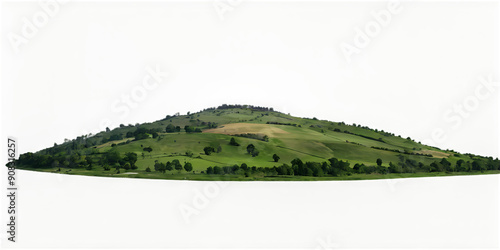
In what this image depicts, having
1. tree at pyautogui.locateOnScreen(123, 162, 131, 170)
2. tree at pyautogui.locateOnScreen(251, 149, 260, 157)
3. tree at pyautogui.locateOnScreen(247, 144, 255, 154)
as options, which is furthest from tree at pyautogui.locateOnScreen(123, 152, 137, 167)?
tree at pyautogui.locateOnScreen(251, 149, 260, 157)

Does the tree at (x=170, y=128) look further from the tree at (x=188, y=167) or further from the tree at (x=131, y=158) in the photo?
the tree at (x=188, y=167)

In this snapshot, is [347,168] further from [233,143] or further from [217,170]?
[233,143]

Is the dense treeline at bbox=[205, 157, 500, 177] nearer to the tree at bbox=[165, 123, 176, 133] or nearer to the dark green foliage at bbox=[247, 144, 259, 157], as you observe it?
the dark green foliage at bbox=[247, 144, 259, 157]

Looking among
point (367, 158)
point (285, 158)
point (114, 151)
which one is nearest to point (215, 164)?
point (285, 158)

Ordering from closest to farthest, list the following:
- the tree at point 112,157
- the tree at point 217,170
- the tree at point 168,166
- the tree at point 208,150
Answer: the tree at point 217,170 < the tree at point 168,166 < the tree at point 112,157 < the tree at point 208,150

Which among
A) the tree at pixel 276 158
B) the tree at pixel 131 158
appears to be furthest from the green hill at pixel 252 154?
the tree at pixel 131 158

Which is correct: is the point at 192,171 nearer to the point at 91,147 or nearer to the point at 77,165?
the point at 77,165

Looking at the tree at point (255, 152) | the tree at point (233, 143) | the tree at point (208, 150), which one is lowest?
the tree at point (255, 152)

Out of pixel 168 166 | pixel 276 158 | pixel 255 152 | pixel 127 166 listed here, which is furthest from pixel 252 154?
pixel 127 166
